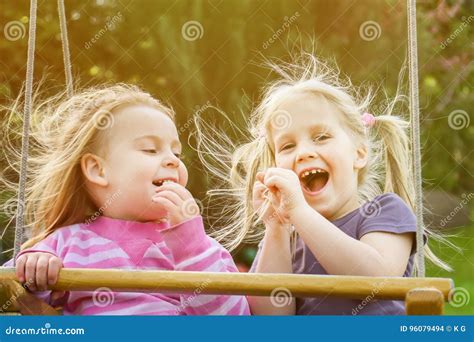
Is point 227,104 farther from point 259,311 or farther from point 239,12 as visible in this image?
point 259,311

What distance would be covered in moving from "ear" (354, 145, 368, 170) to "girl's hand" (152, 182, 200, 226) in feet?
1.10

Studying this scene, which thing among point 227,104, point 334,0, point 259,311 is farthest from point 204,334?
point 334,0

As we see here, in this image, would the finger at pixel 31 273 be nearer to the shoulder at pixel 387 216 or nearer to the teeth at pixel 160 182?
the teeth at pixel 160 182

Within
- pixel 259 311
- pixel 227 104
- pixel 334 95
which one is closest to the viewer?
Result: pixel 259 311

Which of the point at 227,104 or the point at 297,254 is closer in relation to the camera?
the point at 297,254

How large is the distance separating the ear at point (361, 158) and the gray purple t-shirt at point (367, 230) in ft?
0.27

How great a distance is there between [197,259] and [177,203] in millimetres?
101

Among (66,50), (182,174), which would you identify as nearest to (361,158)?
(182,174)

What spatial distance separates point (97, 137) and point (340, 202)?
1.54 feet

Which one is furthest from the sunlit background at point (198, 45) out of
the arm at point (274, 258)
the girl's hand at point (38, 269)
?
the girl's hand at point (38, 269)

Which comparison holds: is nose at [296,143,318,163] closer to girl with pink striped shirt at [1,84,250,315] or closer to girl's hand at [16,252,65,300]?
girl with pink striped shirt at [1,84,250,315]

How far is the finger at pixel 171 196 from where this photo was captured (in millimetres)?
1616

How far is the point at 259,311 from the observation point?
169 cm

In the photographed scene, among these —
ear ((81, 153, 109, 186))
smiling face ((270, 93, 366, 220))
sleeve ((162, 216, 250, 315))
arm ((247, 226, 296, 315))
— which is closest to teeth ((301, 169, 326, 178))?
smiling face ((270, 93, 366, 220))
